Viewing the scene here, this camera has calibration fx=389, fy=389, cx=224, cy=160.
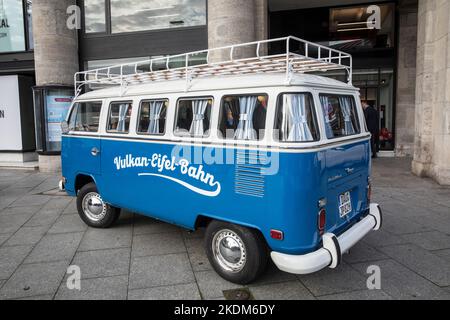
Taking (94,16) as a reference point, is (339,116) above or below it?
below

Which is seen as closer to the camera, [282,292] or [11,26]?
[282,292]

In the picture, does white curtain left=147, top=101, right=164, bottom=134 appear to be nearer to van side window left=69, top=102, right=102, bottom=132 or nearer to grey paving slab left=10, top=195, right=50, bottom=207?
van side window left=69, top=102, right=102, bottom=132

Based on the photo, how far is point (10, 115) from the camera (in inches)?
522

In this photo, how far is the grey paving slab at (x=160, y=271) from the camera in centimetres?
425

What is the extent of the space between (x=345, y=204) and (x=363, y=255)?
105cm

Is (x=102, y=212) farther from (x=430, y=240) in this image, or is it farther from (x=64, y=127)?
(x=430, y=240)

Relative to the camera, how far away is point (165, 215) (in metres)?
4.82

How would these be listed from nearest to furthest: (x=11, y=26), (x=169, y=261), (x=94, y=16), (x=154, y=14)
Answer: (x=169, y=261)
(x=154, y=14)
(x=94, y=16)
(x=11, y=26)

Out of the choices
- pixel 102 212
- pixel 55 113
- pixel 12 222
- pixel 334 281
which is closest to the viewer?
pixel 334 281

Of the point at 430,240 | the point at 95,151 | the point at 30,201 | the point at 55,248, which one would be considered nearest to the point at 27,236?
the point at 55,248

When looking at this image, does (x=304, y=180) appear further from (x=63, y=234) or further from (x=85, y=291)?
(x=63, y=234)

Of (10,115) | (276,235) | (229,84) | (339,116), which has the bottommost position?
(276,235)

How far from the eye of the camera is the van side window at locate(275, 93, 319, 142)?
362 centimetres
